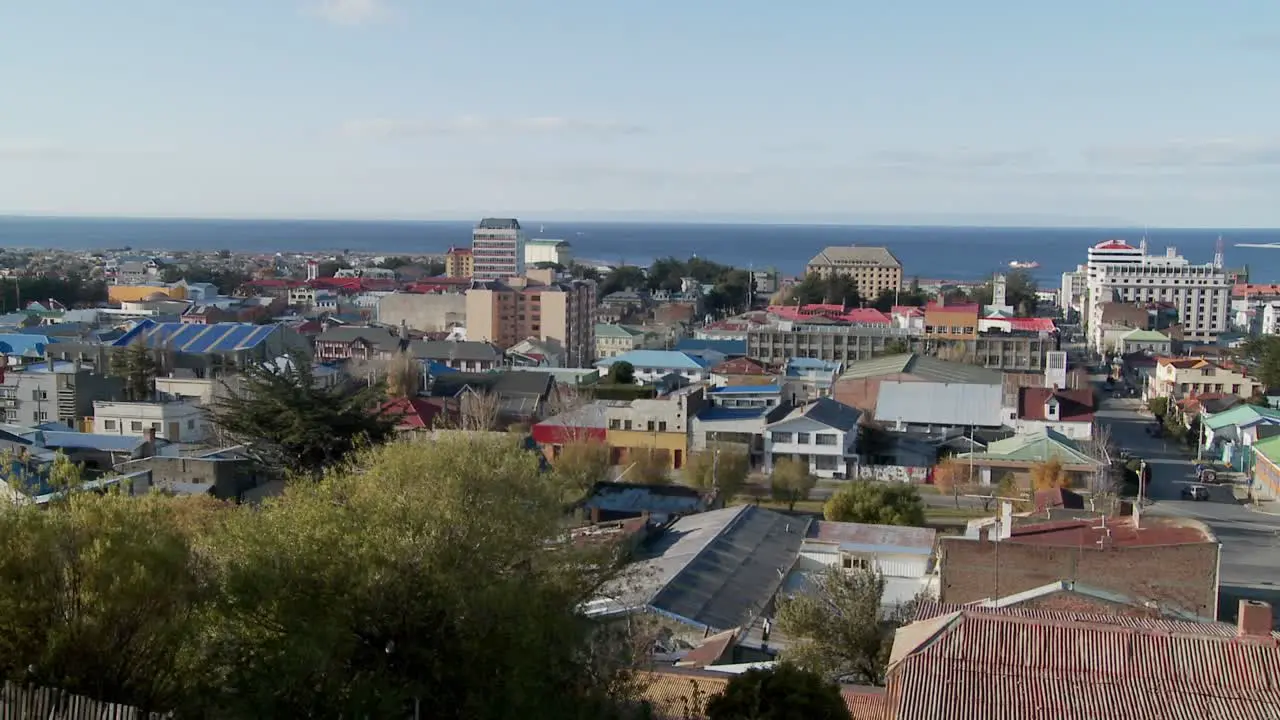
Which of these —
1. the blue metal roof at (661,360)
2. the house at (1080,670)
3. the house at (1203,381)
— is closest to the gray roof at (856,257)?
the blue metal roof at (661,360)

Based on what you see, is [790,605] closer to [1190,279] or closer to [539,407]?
[539,407]

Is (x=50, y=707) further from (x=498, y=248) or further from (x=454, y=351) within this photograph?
(x=498, y=248)

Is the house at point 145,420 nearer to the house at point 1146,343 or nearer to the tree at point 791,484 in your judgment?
the tree at point 791,484

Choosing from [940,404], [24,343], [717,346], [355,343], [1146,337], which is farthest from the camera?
[1146,337]

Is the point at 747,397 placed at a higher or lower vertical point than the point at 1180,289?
lower

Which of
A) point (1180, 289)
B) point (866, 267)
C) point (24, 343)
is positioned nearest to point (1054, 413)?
point (24, 343)
